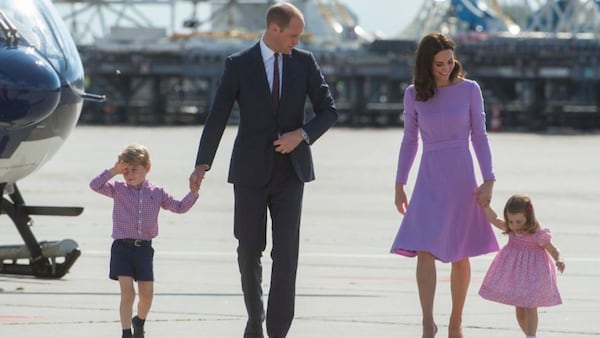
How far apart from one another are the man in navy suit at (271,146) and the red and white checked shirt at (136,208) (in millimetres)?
496

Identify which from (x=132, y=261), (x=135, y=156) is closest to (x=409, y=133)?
(x=135, y=156)

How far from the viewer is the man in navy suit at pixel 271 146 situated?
30.5 feet

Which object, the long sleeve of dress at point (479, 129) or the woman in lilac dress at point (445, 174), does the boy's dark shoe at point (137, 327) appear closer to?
the woman in lilac dress at point (445, 174)

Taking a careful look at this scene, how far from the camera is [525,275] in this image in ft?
30.7

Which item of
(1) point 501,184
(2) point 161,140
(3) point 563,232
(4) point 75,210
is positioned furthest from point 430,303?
(2) point 161,140

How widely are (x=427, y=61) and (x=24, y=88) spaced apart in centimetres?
293

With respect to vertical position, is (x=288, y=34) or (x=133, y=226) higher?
(x=288, y=34)

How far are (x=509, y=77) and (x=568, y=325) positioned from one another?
96.6m

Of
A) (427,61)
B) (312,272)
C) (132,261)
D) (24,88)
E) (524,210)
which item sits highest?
(427,61)

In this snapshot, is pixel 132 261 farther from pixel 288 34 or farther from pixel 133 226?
pixel 288 34

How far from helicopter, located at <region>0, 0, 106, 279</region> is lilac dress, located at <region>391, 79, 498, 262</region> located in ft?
9.46

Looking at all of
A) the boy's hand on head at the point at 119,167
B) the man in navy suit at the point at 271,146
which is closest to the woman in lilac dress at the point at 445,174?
the man in navy suit at the point at 271,146

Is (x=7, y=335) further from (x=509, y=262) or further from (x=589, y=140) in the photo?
(x=589, y=140)

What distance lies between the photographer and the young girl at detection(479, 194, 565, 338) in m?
9.33
